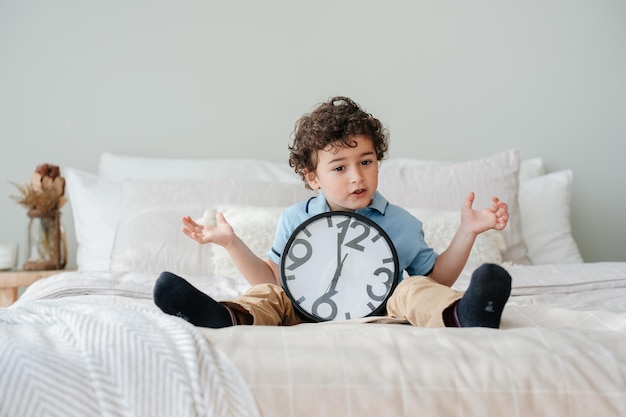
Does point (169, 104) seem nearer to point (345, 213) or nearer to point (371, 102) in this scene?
point (371, 102)

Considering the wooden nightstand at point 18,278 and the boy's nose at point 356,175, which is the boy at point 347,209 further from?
the wooden nightstand at point 18,278

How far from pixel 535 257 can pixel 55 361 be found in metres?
2.06

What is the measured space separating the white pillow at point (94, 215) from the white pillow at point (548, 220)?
4.83ft

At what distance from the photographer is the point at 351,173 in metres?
1.55

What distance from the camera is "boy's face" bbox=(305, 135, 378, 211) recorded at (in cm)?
156

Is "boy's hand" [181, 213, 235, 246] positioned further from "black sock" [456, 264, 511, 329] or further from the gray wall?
the gray wall

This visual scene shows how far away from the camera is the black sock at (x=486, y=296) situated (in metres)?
1.10

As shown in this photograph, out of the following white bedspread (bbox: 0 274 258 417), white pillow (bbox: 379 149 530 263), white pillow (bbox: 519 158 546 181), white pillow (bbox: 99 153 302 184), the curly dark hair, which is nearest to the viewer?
white bedspread (bbox: 0 274 258 417)

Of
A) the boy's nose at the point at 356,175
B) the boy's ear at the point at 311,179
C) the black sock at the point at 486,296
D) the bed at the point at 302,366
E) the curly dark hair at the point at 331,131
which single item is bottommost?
the bed at the point at 302,366

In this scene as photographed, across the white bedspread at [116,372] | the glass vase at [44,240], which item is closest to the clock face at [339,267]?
the white bedspread at [116,372]

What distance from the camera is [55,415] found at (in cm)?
83

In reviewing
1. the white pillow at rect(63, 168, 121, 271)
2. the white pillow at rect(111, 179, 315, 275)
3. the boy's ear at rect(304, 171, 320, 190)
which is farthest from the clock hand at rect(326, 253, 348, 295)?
the white pillow at rect(63, 168, 121, 271)

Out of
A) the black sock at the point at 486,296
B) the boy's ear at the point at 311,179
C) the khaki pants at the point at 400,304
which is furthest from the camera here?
the boy's ear at the point at 311,179

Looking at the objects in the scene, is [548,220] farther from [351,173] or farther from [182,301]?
[182,301]
